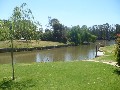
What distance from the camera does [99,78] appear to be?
48.6 ft

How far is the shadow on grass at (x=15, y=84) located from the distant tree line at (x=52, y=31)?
2768 mm

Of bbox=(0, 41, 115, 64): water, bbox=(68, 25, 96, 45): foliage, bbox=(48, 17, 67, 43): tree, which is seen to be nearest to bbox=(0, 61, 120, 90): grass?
bbox=(0, 41, 115, 64): water

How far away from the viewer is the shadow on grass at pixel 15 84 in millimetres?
13373

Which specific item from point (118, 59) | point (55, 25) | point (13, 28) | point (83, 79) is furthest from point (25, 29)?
point (55, 25)

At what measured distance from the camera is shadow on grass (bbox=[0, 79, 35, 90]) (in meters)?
13.4

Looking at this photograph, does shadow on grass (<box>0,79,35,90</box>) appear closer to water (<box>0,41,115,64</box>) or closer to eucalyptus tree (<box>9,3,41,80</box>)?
eucalyptus tree (<box>9,3,41,80</box>)

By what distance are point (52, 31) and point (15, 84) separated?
9313 cm

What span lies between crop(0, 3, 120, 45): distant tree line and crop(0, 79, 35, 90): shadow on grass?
2768 mm

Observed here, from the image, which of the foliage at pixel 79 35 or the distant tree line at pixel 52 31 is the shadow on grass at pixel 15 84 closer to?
the distant tree line at pixel 52 31

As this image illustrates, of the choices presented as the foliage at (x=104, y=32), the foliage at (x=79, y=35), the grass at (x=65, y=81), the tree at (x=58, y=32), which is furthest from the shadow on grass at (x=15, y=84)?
the foliage at (x=104, y=32)

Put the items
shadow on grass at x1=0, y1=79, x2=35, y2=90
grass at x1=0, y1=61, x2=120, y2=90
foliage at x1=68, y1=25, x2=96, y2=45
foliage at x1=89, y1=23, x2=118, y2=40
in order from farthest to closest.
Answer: foliage at x1=89, y1=23, x2=118, y2=40 → foliage at x1=68, y1=25, x2=96, y2=45 → shadow on grass at x1=0, y1=79, x2=35, y2=90 → grass at x1=0, y1=61, x2=120, y2=90

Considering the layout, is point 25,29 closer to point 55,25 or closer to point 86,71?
point 86,71

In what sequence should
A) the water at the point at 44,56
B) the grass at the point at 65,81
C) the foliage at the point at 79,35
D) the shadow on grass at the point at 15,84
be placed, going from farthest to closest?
the foliage at the point at 79,35
the water at the point at 44,56
the shadow on grass at the point at 15,84
the grass at the point at 65,81

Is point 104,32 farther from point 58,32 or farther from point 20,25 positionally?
point 20,25
